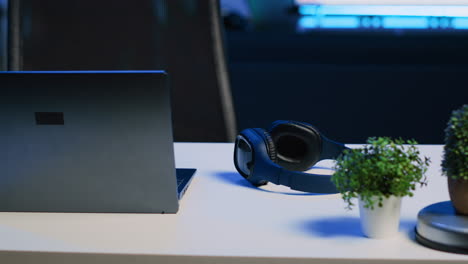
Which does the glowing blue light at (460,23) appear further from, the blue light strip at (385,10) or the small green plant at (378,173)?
the small green plant at (378,173)

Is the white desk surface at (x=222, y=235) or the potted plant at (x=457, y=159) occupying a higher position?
the potted plant at (x=457, y=159)

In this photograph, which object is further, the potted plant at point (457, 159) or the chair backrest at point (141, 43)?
the chair backrest at point (141, 43)

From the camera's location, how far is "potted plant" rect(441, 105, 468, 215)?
51cm

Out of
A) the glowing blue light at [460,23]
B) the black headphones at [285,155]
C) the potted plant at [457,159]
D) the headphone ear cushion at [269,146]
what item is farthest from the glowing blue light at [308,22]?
the potted plant at [457,159]

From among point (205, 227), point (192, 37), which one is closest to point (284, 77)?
point (192, 37)

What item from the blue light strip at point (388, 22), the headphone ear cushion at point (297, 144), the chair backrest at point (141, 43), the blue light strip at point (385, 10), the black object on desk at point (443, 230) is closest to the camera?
the black object on desk at point (443, 230)

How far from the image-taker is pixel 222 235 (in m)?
0.55

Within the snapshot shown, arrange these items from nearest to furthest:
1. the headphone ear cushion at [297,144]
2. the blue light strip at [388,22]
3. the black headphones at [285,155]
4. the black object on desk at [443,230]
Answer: the black object on desk at [443,230] → the black headphones at [285,155] → the headphone ear cushion at [297,144] → the blue light strip at [388,22]

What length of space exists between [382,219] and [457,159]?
0.32ft

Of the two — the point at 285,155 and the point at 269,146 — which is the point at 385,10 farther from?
the point at 269,146

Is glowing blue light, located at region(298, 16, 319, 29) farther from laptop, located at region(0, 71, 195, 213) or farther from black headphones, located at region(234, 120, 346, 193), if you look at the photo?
laptop, located at region(0, 71, 195, 213)

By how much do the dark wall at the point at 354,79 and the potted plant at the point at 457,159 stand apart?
1.50 m

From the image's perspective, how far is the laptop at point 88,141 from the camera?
55 centimetres

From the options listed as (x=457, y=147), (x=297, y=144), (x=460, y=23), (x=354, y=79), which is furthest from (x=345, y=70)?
(x=457, y=147)
